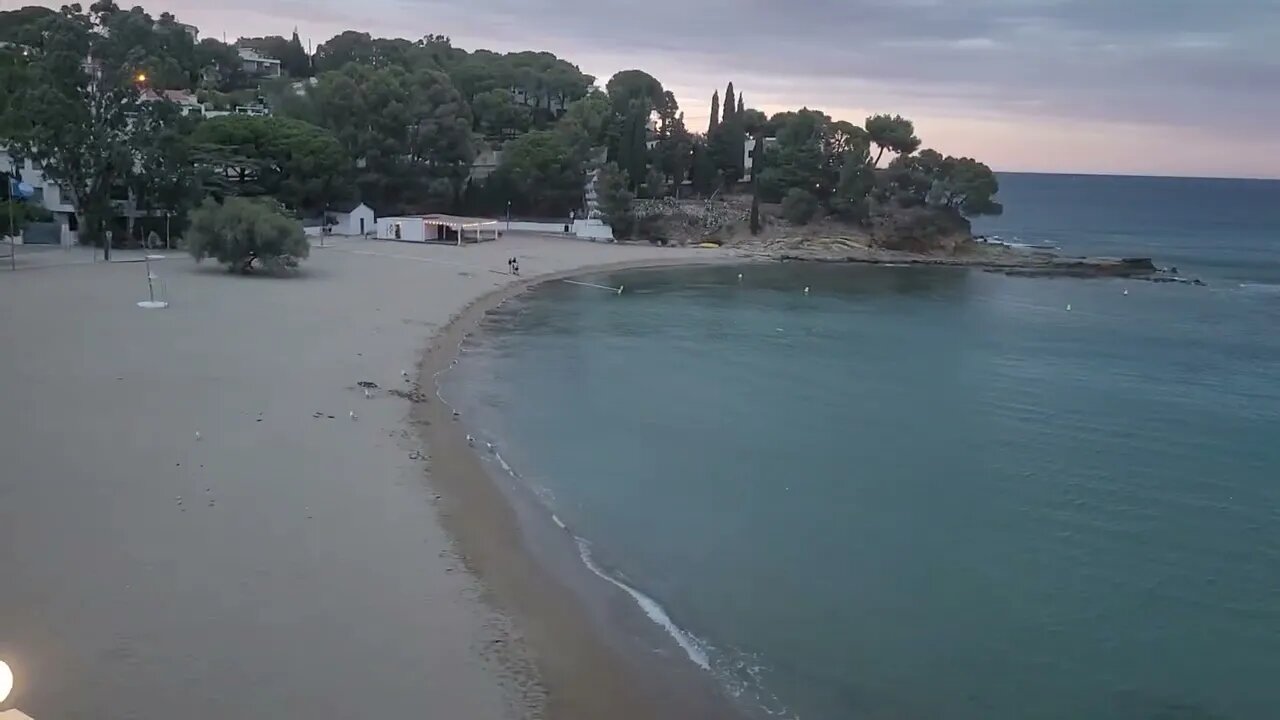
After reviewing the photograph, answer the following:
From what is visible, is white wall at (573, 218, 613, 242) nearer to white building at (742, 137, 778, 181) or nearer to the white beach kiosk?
the white beach kiosk

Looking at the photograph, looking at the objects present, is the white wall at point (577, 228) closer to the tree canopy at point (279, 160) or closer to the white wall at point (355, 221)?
the white wall at point (355, 221)

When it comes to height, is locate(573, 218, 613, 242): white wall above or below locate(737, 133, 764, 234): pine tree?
below

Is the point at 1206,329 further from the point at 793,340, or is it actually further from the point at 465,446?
the point at 465,446

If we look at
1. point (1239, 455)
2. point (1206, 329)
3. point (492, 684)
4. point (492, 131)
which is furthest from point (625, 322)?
point (492, 131)

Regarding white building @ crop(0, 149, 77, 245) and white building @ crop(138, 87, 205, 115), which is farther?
white building @ crop(138, 87, 205, 115)

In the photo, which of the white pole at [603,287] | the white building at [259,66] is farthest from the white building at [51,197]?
the white building at [259,66]

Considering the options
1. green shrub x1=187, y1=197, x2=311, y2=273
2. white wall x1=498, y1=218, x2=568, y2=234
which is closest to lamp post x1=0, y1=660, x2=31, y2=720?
green shrub x1=187, y1=197, x2=311, y2=273
